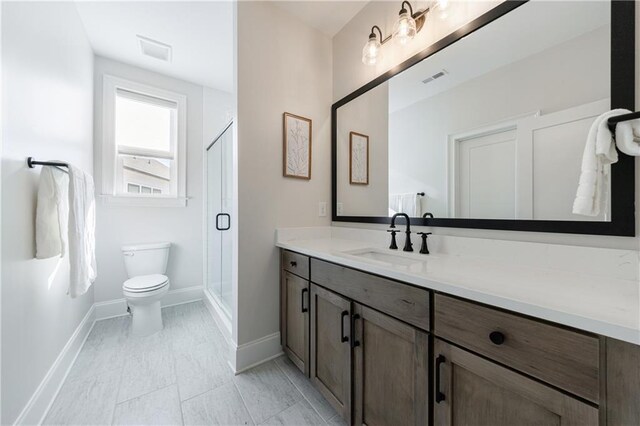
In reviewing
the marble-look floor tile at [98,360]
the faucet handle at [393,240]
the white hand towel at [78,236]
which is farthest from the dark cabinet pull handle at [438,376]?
the marble-look floor tile at [98,360]

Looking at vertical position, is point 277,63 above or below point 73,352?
above

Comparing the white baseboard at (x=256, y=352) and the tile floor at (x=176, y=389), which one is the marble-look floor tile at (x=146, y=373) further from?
the white baseboard at (x=256, y=352)

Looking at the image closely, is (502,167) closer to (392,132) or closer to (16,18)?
(392,132)

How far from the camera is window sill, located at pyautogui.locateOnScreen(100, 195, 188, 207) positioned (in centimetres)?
239

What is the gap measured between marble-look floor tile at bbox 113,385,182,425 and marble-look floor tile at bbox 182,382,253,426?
0.18 ft

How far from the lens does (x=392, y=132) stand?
1.63 m

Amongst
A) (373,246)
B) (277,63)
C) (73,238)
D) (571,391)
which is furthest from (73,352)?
(571,391)

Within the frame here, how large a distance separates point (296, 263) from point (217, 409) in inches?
34.8

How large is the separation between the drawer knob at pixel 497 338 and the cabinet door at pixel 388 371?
0.22 meters

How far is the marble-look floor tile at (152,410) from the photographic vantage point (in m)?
1.23

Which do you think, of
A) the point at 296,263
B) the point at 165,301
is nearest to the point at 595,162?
the point at 296,263

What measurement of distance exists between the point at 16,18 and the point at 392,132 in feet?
6.46

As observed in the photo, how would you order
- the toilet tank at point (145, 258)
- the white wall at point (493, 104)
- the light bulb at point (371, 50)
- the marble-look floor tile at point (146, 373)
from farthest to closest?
the toilet tank at point (145, 258)
the light bulb at point (371, 50)
the marble-look floor tile at point (146, 373)
the white wall at point (493, 104)

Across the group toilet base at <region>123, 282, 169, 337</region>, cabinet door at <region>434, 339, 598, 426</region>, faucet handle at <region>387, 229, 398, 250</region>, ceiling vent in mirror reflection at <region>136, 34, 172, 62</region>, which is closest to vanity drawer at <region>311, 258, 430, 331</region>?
→ cabinet door at <region>434, 339, 598, 426</region>
